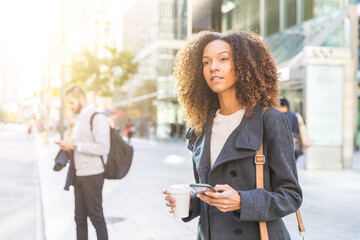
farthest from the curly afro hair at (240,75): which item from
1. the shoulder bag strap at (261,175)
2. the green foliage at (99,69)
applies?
the green foliage at (99,69)

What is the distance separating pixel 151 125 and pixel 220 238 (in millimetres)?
29074

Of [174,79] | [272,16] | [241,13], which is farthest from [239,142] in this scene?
[241,13]

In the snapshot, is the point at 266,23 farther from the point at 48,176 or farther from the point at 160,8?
the point at 48,176

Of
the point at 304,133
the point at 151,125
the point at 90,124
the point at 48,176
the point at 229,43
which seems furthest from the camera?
the point at 151,125

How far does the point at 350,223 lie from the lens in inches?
218

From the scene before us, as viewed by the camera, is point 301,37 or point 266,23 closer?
point 301,37

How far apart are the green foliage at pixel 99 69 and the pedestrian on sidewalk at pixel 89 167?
1665cm

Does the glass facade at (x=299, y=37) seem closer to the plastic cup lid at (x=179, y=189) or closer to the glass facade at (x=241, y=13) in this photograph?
the glass facade at (x=241, y=13)

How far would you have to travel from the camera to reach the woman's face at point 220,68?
190 centimetres

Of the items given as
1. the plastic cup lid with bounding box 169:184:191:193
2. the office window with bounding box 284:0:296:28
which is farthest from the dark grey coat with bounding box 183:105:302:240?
the office window with bounding box 284:0:296:28

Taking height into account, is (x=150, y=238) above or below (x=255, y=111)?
below

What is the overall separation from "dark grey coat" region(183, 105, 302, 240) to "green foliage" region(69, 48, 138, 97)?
756 inches

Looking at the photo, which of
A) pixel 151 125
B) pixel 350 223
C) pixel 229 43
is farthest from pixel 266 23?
pixel 229 43

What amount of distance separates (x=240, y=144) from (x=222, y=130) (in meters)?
0.22
